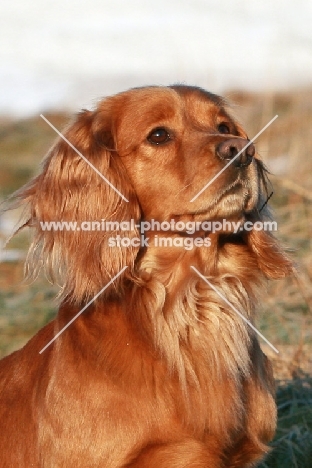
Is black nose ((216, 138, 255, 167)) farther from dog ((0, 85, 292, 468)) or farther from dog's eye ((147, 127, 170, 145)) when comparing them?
dog's eye ((147, 127, 170, 145))

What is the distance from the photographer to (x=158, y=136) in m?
4.04

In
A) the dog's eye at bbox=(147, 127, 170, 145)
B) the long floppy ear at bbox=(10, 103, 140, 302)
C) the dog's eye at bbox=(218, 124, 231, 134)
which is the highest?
the dog's eye at bbox=(147, 127, 170, 145)

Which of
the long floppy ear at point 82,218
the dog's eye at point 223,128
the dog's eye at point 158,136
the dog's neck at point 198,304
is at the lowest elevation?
the dog's neck at point 198,304

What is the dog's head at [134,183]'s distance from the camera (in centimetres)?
380

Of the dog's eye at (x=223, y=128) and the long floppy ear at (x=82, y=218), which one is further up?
the dog's eye at (x=223, y=128)

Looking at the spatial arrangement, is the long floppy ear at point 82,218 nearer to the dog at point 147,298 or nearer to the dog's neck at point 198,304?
the dog at point 147,298

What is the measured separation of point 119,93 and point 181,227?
33.8 inches

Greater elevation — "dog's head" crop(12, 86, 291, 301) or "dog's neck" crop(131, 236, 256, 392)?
"dog's head" crop(12, 86, 291, 301)

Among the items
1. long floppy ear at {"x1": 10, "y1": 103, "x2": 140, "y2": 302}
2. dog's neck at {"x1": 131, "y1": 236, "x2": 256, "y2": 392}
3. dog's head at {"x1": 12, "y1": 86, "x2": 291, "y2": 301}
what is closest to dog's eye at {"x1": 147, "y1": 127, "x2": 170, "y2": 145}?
dog's head at {"x1": 12, "y1": 86, "x2": 291, "y2": 301}

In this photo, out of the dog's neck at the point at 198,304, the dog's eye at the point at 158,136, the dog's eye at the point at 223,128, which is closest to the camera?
the dog's neck at the point at 198,304

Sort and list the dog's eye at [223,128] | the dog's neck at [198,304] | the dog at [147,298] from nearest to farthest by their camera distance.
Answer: the dog at [147,298] < the dog's neck at [198,304] < the dog's eye at [223,128]

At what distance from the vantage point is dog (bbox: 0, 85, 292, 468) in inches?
146

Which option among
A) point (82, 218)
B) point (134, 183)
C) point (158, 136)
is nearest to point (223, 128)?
point (158, 136)

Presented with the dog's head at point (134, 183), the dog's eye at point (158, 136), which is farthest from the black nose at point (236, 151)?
the dog's eye at point (158, 136)
